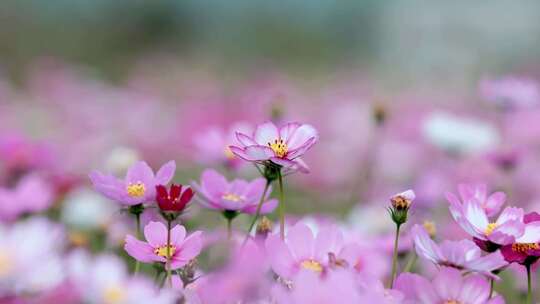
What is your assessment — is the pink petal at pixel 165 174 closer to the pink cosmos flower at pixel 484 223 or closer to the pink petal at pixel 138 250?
Result: the pink petal at pixel 138 250

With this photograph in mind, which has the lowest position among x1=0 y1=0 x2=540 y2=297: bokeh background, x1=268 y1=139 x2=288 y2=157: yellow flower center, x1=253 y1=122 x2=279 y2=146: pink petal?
x1=0 y1=0 x2=540 y2=297: bokeh background

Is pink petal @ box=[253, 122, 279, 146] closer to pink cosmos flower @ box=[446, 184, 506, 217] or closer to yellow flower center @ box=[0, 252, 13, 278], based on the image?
pink cosmos flower @ box=[446, 184, 506, 217]

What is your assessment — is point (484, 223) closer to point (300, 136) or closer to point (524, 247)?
point (524, 247)

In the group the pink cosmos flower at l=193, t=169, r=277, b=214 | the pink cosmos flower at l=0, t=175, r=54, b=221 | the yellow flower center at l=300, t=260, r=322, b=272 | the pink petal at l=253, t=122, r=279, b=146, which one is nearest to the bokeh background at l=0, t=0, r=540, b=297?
the pink cosmos flower at l=0, t=175, r=54, b=221

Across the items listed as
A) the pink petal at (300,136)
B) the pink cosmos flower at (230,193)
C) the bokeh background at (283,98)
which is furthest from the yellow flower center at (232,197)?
the bokeh background at (283,98)

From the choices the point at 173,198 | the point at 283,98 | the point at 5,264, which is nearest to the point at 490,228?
the point at 173,198

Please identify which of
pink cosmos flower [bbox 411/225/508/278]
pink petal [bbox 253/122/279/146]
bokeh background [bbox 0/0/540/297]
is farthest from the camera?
bokeh background [bbox 0/0/540/297]
